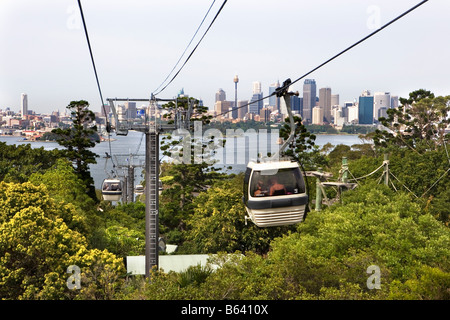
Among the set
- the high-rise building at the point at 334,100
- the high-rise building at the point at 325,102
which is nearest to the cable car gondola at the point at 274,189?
the high-rise building at the point at 325,102

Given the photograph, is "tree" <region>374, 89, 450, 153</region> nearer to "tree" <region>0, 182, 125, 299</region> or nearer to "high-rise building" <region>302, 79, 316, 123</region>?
"high-rise building" <region>302, 79, 316, 123</region>

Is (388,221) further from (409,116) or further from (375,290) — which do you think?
(409,116)

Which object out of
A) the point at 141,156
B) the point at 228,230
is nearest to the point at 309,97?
the point at 141,156

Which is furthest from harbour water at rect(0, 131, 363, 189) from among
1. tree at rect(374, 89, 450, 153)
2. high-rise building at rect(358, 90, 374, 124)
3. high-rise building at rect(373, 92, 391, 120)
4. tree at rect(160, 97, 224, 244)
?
tree at rect(374, 89, 450, 153)

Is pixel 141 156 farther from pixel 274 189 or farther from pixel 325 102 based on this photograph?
pixel 274 189
